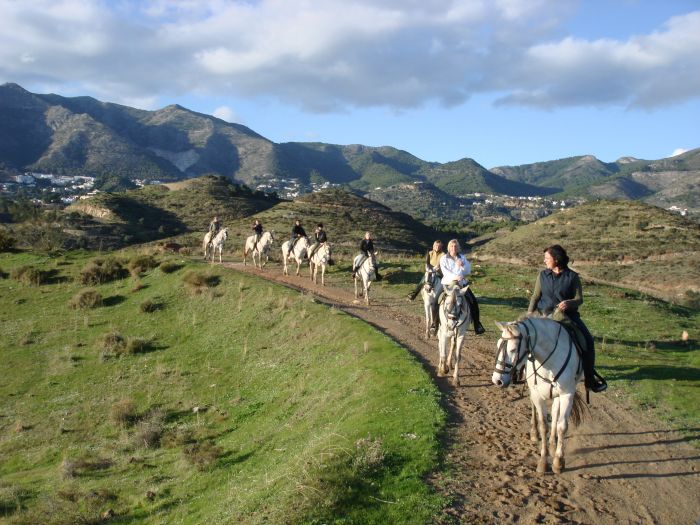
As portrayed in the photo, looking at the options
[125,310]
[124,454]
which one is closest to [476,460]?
[124,454]

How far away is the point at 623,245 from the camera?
2376 inches

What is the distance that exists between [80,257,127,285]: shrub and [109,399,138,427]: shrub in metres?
18.0

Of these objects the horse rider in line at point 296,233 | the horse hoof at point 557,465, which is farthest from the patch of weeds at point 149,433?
the horse rider in line at point 296,233

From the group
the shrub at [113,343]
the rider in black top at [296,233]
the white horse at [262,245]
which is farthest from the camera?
the white horse at [262,245]

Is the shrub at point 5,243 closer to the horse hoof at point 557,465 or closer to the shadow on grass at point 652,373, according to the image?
the shadow on grass at point 652,373

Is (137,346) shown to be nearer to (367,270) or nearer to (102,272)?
(367,270)

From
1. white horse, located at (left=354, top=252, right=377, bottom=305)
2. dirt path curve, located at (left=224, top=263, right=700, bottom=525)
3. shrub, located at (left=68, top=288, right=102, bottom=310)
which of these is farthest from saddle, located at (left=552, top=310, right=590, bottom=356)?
shrub, located at (left=68, top=288, right=102, bottom=310)

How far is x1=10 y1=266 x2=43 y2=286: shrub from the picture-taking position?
115 ft

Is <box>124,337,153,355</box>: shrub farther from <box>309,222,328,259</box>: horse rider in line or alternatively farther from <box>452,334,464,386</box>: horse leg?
<box>452,334,464,386</box>: horse leg

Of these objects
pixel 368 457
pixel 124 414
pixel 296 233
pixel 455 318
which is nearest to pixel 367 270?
pixel 296 233

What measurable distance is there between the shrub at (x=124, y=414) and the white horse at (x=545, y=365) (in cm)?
1475

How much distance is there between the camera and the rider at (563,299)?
8969 millimetres

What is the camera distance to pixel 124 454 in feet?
52.6

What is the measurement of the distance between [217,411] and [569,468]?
1225 cm
